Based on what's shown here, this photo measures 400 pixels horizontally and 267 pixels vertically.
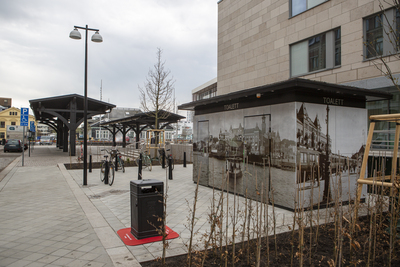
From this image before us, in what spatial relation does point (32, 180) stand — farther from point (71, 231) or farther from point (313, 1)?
point (313, 1)

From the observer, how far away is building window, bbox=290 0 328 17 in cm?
1241

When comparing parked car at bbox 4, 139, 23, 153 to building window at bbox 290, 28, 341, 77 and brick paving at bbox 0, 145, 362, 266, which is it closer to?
brick paving at bbox 0, 145, 362, 266

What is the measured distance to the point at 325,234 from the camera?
436 centimetres

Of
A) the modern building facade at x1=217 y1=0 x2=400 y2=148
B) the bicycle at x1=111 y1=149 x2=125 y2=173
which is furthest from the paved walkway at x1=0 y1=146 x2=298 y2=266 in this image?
the modern building facade at x1=217 y1=0 x2=400 y2=148

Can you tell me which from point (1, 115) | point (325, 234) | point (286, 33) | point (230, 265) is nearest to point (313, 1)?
point (286, 33)

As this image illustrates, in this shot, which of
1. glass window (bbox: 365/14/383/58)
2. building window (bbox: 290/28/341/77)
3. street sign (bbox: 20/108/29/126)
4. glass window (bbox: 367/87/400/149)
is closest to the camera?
glass window (bbox: 367/87/400/149)

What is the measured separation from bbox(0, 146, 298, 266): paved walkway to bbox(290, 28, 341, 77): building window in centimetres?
761

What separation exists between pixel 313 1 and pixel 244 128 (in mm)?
8655

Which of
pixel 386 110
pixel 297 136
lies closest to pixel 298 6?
pixel 386 110

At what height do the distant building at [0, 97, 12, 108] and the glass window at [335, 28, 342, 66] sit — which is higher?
the distant building at [0, 97, 12, 108]

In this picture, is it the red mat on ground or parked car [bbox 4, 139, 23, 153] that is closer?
the red mat on ground

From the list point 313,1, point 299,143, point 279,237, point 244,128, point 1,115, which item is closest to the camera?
point 279,237

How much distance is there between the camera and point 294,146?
609 centimetres

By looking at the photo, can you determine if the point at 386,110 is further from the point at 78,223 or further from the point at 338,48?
the point at 78,223
